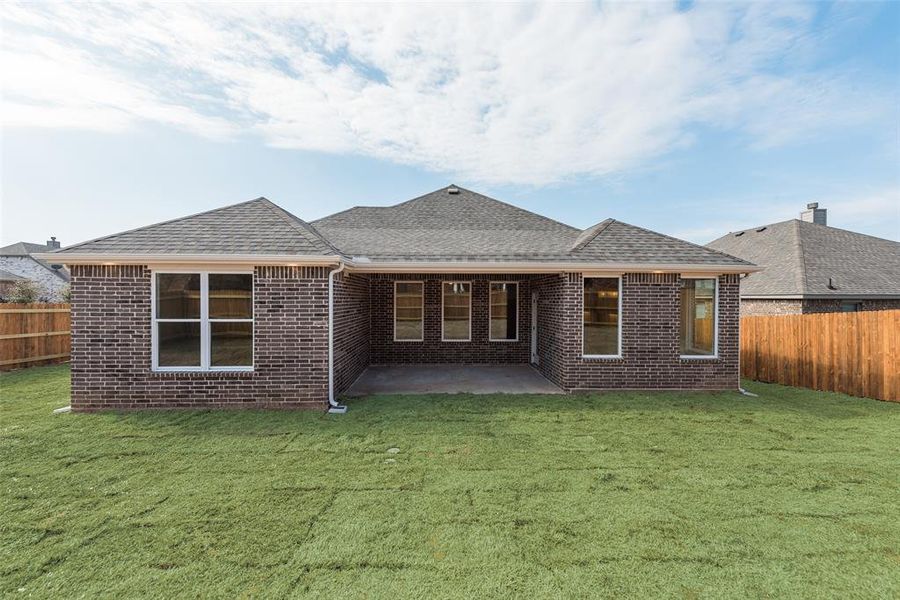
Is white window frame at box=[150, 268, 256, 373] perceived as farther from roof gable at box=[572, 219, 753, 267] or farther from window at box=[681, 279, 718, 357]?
window at box=[681, 279, 718, 357]

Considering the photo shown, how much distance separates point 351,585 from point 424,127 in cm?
1181

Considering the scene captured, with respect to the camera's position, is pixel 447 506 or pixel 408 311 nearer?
pixel 447 506

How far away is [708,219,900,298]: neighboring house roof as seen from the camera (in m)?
13.2

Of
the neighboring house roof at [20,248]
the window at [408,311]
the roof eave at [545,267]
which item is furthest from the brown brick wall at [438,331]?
the neighboring house roof at [20,248]

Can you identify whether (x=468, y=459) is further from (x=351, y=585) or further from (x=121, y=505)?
(x=121, y=505)

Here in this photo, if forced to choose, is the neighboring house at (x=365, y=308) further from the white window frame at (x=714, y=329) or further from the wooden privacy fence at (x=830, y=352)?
the wooden privacy fence at (x=830, y=352)

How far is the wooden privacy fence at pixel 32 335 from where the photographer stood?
10492mm

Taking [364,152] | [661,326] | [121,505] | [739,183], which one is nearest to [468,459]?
[121,505]

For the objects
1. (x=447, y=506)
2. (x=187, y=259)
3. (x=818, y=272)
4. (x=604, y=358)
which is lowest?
(x=447, y=506)

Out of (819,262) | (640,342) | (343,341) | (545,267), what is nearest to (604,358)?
(640,342)

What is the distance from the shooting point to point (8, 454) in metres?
4.84

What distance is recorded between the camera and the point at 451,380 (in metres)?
9.24

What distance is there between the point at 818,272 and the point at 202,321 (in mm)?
18956

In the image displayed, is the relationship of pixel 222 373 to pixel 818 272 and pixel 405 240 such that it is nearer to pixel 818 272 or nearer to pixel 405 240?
pixel 405 240
